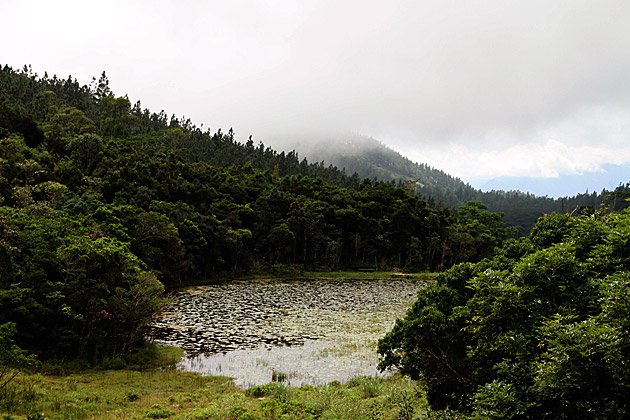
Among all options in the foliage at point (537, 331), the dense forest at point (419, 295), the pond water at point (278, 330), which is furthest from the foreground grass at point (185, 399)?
the pond water at point (278, 330)

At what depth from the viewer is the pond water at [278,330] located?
16.8m

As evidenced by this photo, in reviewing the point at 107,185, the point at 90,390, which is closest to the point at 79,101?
the point at 107,185

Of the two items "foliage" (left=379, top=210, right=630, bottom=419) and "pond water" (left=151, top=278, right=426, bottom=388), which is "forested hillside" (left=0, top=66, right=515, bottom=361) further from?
"foliage" (left=379, top=210, right=630, bottom=419)

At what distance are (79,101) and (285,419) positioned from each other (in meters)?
113

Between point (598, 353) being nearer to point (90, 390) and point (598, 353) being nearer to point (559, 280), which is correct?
point (559, 280)

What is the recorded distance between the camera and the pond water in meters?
16.8

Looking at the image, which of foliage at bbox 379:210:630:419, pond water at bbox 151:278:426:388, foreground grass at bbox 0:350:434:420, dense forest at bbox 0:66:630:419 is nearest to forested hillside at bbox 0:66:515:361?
dense forest at bbox 0:66:630:419

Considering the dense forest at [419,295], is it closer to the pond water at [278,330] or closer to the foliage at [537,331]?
the foliage at [537,331]

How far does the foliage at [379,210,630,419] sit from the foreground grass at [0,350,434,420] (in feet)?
6.41

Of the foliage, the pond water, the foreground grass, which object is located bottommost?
the pond water

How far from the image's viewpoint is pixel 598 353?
476 centimetres

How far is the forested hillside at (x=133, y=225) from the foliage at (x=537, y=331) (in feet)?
40.1

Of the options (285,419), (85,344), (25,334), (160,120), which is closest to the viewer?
(285,419)

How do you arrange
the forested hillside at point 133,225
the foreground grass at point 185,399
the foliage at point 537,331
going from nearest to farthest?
the foliage at point 537,331
the foreground grass at point 185,399
the forested hillside at point 133,225
